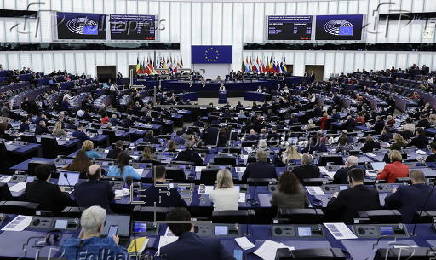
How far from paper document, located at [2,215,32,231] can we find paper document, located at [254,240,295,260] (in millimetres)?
2846

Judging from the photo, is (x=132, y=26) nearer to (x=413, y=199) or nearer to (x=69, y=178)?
(x=69, y=178)

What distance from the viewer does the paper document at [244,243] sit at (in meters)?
4.83

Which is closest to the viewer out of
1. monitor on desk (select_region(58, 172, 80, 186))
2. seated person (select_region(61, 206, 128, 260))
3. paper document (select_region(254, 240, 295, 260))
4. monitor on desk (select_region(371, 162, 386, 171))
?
seated person (select_region(61, 206, 128, 260))

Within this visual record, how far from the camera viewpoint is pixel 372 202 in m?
5.95

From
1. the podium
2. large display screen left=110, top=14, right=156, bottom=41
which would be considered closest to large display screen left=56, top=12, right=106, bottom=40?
large display screen left=110, top=14, right=156, bottom=41

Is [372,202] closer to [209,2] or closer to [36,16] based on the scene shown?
[36,16]

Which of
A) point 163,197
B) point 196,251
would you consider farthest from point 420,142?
point 196,251

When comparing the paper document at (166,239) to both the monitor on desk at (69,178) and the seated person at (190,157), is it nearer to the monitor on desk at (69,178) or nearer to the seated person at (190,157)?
the monitor on desk at (69,178)

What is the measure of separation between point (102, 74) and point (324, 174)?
3265 centimetres

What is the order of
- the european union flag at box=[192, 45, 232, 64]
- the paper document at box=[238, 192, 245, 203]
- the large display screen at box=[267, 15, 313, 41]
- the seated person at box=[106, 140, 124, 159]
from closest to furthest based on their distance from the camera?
the paper document at box=[238, 192, 245, 203]
the seated person at box=[106, 140, 124, 159]
the large display screen at box=[267, 15, 313, 41]
the european union flag at box=[192, 45, 232, 64]

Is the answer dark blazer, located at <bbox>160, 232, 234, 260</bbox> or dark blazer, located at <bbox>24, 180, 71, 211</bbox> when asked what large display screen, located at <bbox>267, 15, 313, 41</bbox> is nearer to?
dark blazer, located at <bbox>24, 180, 71, 211</bbox>

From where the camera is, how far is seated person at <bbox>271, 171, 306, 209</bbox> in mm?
6258

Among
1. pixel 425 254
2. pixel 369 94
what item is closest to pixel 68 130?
pixel 425 254

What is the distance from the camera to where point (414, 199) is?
5.97 m
